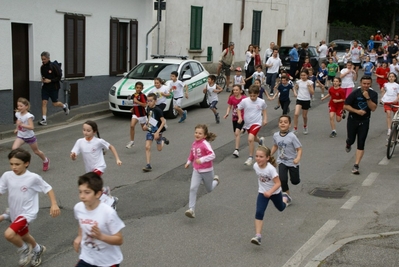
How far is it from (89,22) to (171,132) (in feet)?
19.0

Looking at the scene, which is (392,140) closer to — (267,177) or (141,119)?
(141,119)

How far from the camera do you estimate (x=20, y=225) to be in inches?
256

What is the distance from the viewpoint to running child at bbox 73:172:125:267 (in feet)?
16.9

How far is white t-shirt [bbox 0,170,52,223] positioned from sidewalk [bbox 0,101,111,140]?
313 inches

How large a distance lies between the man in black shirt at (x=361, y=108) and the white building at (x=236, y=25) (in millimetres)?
16676

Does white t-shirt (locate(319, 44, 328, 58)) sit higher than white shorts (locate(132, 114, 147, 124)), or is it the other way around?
white t-shirt (locate(319, 44, 328, 58))

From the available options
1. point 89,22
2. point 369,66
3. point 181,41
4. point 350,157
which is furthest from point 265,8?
point 350,157

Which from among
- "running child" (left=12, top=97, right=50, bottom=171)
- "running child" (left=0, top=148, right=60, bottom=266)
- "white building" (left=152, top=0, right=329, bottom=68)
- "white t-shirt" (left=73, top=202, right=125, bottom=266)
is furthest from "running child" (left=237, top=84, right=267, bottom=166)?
"white building" (left=152, top=0, right=329, bottom=68)

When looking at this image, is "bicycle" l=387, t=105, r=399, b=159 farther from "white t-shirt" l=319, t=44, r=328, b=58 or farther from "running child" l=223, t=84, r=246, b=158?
"white t-shirt" l=319, t=44, r=328, b=58

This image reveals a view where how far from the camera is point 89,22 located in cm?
1920

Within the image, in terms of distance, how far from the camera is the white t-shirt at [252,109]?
12094 millimetres

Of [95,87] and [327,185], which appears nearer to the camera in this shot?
[327,185]

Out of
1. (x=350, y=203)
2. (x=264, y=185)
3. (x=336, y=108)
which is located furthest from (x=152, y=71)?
(x=264, y=185)

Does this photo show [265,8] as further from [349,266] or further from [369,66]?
[349,266]
